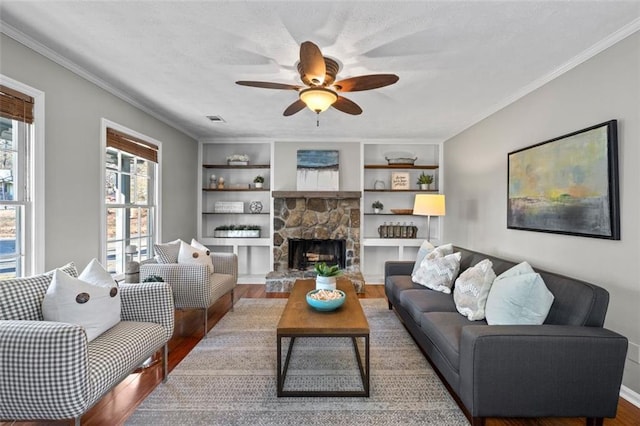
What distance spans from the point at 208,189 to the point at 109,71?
9.27 ft

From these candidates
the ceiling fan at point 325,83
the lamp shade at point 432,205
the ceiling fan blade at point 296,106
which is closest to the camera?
the ceiling fan at point 325,83

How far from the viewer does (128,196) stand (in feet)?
11.7

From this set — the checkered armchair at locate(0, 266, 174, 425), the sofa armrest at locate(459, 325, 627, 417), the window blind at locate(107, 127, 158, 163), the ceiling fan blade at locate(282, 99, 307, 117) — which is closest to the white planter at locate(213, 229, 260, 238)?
the window blind at locate(107, 127, 158, 163)

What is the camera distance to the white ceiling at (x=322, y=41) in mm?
1835

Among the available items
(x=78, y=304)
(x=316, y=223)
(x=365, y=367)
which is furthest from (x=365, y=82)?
(x=316, y=223)

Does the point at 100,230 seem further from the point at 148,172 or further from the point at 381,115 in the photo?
the point at 381,115

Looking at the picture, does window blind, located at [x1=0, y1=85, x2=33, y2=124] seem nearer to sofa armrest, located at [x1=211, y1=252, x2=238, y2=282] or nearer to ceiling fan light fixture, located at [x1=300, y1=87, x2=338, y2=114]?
ceiling fan light fixture, located at [x1=300, y1=87, x2=338, y2=114]

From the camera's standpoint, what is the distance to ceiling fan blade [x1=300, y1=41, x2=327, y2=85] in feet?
5.83

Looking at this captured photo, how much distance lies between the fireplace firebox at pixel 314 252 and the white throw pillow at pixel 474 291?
2.88m

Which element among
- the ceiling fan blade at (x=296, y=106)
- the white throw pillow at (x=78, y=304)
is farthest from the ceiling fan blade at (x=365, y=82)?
the white throw pillow at (x=78, y=304)

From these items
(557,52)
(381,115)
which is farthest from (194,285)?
(557,52)

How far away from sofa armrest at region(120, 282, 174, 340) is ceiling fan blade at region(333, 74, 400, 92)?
1931 mm

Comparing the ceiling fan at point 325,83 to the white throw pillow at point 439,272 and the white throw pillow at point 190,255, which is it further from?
the white throw pillow at point 190,255

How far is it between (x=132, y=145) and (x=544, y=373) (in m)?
4.10
